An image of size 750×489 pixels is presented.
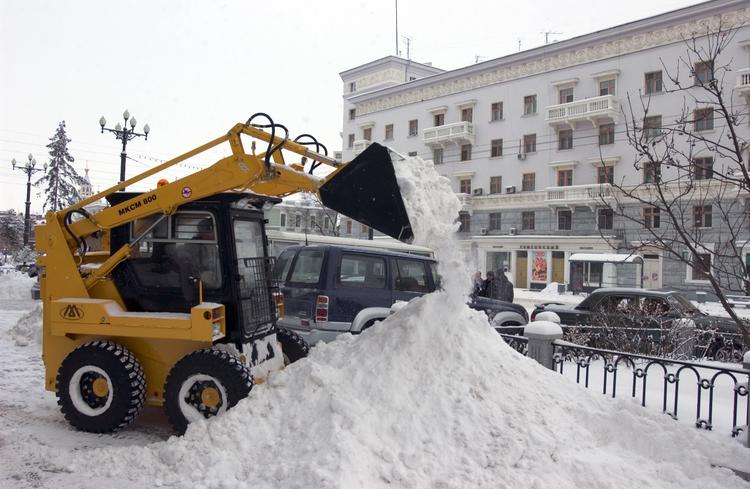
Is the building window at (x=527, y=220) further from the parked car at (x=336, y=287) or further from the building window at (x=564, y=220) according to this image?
the parked car at (x=336, y=287)

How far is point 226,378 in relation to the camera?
5375 millimetres

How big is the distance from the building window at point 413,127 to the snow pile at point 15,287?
28.3 m

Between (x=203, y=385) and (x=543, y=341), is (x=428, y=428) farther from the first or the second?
(x=543, y=341)

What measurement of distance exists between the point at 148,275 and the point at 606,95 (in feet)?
111

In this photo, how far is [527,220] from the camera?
39.0 m

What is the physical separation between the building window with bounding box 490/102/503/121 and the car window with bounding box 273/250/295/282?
1314 inches

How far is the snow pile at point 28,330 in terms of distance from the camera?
35.2 feet

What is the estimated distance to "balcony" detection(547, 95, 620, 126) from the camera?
34312 millimetres

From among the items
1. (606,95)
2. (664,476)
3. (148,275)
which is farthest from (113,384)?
(606,95)

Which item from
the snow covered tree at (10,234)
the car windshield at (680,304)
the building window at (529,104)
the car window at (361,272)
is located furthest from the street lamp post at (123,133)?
the snow covered tree at (10,234)

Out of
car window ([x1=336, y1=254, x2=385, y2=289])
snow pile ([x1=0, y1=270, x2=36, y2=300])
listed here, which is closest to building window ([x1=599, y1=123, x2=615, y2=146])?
car window ([x1=336, y1=254, x2=385, y2=289])

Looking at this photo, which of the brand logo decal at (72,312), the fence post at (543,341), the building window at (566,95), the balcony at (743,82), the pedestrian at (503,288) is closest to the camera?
the brand logo decal at (72,312)

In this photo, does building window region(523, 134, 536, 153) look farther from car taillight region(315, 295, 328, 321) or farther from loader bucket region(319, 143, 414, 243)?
loader bucket region(319, 143, 414, 243)

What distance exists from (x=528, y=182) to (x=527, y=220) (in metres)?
2.53
